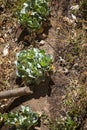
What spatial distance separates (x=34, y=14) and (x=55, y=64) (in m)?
0.47

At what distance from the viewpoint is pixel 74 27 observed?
320cm

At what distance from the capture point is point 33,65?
9.43ft

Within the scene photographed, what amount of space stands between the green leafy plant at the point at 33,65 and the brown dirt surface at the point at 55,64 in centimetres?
12

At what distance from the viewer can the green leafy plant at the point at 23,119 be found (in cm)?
276

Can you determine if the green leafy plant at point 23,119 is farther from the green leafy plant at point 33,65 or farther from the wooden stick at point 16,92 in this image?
the green leafy plant at point 33,65

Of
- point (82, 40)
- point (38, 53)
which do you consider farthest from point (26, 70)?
point (82, 40)

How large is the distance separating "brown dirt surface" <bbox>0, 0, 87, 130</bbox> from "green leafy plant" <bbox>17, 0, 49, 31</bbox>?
14 cm

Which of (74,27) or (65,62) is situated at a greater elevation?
(74,27)

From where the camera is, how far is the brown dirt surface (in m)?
2.90

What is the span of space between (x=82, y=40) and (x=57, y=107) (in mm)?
622

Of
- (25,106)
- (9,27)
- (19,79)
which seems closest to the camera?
(25,106)

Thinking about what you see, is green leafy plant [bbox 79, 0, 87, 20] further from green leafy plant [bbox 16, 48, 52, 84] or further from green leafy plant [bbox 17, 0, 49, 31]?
green leafy plant [bbox 16, 48, 52, 84]

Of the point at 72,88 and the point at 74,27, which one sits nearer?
the point at 72,88

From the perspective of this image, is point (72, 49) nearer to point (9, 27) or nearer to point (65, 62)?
point (65, 62)
